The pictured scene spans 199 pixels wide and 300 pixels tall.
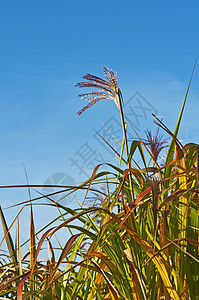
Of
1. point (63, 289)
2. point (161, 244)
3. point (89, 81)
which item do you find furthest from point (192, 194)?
point (89, 81)

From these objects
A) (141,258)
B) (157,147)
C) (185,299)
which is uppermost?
(157,147)

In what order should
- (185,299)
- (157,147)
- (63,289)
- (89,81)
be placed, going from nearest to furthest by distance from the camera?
(185,299) < (63,289) < (89,81) < (157,147)

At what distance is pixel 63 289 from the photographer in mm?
1192

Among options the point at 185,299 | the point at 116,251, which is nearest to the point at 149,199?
the point at 116,251

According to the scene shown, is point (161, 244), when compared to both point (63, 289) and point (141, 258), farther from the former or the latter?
point (63, 289)

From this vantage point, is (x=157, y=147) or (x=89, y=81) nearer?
(x=89, y=81)

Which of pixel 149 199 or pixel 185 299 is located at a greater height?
pixel 149 199

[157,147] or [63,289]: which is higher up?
[157,147]

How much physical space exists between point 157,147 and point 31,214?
0.89 m

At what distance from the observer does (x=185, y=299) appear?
3.55ft

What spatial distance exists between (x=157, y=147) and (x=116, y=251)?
0.90m

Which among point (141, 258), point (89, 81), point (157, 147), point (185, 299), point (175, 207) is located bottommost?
point (185, 299)

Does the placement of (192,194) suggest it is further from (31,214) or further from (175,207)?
(31,214)

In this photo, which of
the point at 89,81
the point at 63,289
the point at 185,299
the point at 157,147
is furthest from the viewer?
the point at 157,147
